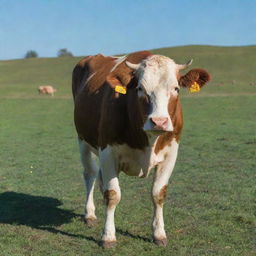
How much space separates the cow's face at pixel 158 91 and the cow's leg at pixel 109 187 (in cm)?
91

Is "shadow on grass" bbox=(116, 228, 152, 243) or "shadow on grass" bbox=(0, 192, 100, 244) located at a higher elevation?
"shadow on grass" bbox=(116, 228, 152, 243)

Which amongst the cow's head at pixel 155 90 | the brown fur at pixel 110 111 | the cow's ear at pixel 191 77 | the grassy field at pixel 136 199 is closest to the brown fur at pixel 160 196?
the grassy field at pixel 136 199

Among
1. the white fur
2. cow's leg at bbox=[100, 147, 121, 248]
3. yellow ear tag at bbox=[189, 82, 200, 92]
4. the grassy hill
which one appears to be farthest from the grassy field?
the grassy hill

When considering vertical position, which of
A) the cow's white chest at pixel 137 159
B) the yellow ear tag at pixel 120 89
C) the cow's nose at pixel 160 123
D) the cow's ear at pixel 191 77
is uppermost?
the cow's ear at pixel 191 77

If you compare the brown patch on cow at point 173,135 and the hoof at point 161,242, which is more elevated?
the brown patch on cow at point 173,135

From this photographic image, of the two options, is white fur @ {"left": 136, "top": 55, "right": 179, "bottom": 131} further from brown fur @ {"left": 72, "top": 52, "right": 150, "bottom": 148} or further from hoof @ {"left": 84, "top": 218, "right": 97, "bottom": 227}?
hoof @ {"left": 84, "top": 218, "right": 97, "bottom": 227}

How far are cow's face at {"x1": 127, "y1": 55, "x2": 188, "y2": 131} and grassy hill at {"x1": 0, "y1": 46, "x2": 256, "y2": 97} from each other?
3802cm

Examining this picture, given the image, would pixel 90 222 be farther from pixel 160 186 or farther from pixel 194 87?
pixel 194 87

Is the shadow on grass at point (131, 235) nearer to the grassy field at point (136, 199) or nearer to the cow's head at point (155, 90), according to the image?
the grassy field at point (136, 199)

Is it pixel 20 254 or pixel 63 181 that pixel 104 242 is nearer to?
pixel 20 254

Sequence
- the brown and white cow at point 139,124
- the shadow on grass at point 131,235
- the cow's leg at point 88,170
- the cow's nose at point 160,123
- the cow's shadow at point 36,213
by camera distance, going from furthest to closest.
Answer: the cow's leg at point 88,170 → the cow's shadow at point 36,213 → the shadow on grass at point 131,235 → the brown and white cow at point 139,124 → the cow's nose at point 160,123

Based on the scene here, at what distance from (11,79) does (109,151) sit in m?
64.5

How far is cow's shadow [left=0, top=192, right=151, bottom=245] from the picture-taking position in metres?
6.54

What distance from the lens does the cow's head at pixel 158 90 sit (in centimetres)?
481
